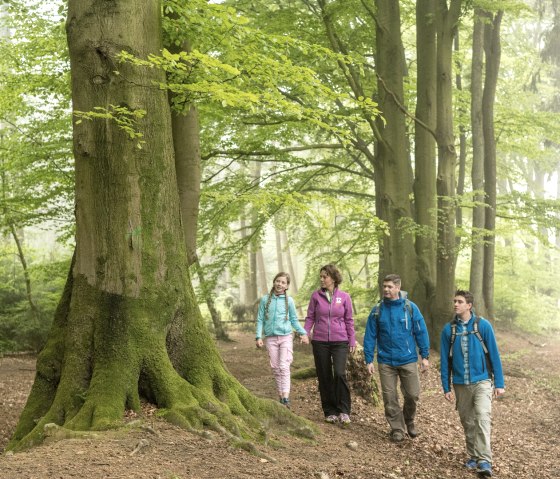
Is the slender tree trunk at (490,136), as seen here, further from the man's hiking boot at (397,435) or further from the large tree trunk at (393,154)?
the man's hiking boot at (397,435)

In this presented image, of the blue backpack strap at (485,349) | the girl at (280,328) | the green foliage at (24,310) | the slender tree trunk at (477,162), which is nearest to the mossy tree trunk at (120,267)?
the girl at (280,328)

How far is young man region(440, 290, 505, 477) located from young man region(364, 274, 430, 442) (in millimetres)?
561

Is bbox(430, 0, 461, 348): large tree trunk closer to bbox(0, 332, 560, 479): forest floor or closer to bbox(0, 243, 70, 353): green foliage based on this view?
bbox(0, 332, 560, 479): forest floor

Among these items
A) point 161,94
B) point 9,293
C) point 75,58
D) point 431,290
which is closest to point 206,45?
point 161,94

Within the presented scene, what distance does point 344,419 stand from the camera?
7051 mm

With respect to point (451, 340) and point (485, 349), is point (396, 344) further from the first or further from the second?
point (485, 349)

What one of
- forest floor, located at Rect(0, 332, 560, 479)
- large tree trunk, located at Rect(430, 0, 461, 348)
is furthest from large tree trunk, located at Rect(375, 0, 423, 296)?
forest floor, located at Rect(0, 332, 560, 479)

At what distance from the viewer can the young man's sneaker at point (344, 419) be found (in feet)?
23.1

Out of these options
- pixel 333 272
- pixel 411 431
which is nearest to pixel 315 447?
pixel 411 431

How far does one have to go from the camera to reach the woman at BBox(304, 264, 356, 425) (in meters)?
7.10

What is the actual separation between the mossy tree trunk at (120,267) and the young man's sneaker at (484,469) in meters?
2.25

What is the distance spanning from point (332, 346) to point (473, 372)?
1.68 m

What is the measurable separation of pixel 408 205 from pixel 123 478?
9543mm

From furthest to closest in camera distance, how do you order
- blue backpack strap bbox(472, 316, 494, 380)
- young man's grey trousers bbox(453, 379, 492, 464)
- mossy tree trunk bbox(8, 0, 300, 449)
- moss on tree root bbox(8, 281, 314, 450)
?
blue backpack strap bbox(472, 316, 494, 380), young man's grey trousers bbox(453, 379, 492, 464), mossy tree trunk bbox(8, 0, 300, 449), moss on tree root bbox(8, 281, 314, 450)
